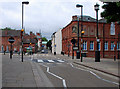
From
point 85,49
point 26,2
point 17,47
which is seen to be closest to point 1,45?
point 17,47

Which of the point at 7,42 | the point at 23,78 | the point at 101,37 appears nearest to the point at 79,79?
the point at 23,78

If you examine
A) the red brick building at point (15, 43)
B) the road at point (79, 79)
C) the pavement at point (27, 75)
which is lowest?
the road at point (79, 79)

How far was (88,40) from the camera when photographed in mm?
38156

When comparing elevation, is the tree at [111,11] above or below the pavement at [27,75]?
above

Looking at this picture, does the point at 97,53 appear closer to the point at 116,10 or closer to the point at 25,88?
the point at 116,10

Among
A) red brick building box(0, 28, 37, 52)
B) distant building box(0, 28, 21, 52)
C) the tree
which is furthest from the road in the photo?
distant building box(0, 28, 21, 52)

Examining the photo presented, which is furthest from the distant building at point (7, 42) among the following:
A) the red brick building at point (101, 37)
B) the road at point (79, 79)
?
the road at point (79, 79)

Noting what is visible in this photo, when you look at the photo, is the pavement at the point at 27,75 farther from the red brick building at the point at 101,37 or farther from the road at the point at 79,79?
the red brick building at the point at 101,37

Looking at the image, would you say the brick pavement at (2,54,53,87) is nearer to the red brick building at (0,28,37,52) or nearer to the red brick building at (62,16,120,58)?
the red brick building at (62,16,120,58)

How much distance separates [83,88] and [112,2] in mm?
10542

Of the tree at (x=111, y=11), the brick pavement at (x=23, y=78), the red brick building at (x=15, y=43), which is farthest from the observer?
the red brick building at (x=15, y=43)

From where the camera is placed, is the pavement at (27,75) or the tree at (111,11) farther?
the tree at (111,11)

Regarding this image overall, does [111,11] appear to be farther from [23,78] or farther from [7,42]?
[7,42]

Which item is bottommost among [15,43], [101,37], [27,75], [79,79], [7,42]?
[79,79]
